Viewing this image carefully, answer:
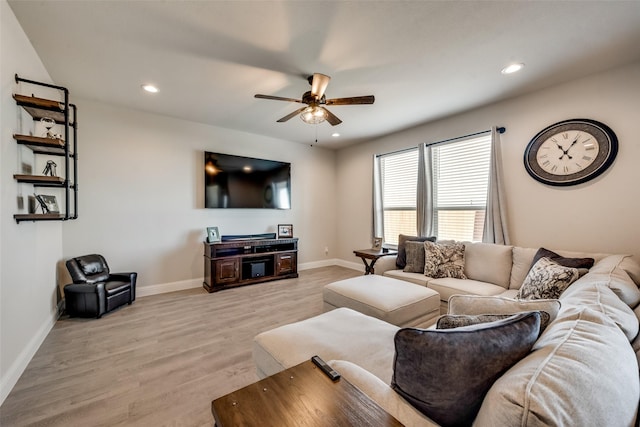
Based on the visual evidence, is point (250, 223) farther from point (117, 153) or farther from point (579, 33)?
point (579, 33)

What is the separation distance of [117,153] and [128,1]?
239 cm

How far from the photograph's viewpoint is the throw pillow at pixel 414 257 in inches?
129

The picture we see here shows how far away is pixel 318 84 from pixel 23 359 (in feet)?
11.1

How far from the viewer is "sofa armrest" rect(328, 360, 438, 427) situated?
0.79 meters

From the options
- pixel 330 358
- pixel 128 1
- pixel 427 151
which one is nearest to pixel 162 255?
pixel 128 1

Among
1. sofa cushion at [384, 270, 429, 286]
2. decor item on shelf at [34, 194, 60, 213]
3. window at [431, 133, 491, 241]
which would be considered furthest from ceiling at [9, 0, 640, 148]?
sofa cushion at [384, 270, 429, 286]

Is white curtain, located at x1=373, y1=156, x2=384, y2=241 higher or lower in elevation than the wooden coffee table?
higher

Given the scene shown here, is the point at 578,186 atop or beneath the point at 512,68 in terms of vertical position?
beneath

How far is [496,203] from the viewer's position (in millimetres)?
3283

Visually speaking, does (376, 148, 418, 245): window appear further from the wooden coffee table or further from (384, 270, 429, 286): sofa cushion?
the wooden coffee table

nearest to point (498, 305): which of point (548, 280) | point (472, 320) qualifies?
point (472, 320)

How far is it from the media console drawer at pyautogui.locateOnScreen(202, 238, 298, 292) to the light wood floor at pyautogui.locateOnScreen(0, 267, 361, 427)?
54cm

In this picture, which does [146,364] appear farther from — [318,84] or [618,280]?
[618,280]

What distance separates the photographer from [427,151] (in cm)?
413
